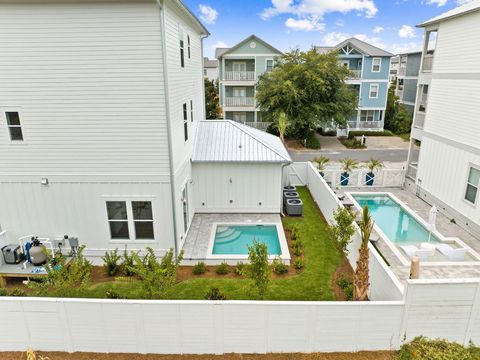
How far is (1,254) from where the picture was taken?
1105 centimetres

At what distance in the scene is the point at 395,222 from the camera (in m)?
15.6

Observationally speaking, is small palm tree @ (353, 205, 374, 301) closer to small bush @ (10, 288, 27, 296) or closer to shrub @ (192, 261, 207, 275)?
shrub @ (192, 261, 207, 275)

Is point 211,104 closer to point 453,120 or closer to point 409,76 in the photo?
point 409,76

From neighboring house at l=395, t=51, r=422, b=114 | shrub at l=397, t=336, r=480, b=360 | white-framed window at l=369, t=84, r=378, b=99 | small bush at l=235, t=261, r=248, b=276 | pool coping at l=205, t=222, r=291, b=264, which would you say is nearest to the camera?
shrub at l=397, t=336, r=480, b=360

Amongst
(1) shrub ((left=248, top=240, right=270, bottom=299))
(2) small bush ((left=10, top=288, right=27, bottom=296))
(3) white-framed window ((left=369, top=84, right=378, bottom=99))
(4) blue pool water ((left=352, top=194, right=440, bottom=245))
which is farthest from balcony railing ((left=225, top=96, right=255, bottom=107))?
(1) shrub ((left=248, top=240, right=270, bottom=299))

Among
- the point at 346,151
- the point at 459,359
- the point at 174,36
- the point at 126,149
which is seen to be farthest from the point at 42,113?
the point at 346,151

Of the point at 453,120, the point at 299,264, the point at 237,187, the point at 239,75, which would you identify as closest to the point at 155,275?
the point at 299,264

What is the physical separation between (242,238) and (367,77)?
3089cm

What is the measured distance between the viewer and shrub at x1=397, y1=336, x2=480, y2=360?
7.40 m

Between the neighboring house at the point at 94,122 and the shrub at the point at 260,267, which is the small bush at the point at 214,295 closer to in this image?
the shrub at the point at 260,267

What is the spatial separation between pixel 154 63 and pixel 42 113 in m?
4.00

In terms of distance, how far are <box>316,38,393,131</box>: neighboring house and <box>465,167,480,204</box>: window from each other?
2372cm

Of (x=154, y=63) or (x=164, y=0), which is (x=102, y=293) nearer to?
(x=154, y=63)

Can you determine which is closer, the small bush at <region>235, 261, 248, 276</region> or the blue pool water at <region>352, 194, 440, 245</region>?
the small bush at <region>235, 261, 248, 276</region>
